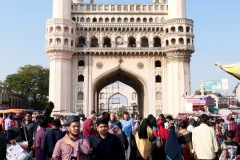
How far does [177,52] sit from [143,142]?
96.1 ft

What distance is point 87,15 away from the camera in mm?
37312

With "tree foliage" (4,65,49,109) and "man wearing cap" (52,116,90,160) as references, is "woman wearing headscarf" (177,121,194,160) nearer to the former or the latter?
"man wearing cap" (52,116,90,160)

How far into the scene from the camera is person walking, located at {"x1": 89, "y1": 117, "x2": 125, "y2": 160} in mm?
4751

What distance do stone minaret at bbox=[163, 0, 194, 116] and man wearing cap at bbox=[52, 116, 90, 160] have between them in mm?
30376

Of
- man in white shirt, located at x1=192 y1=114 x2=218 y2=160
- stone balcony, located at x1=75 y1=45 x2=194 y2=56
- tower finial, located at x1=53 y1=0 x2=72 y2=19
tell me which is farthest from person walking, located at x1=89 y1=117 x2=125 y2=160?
tower finial, located at x1=53 y1=0 x2=72 y2=19

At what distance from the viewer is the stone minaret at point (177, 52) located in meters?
34.7

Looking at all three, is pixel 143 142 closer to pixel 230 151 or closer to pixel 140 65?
pixel 230 151

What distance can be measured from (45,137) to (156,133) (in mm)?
2784

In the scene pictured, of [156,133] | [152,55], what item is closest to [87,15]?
[152,55]

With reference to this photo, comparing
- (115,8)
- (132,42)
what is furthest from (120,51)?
(115,8)

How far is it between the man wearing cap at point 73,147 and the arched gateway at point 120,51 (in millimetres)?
30188

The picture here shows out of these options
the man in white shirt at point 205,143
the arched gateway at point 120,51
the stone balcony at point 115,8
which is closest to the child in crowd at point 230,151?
the man in white shirt at point 205,143

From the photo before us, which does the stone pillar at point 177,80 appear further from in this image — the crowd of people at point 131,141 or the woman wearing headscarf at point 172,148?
the woman wearing headscarf at point 172,148

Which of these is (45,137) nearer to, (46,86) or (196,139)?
(196,139)
